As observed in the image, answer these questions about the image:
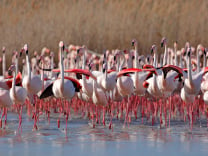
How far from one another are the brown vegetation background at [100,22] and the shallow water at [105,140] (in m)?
26.4

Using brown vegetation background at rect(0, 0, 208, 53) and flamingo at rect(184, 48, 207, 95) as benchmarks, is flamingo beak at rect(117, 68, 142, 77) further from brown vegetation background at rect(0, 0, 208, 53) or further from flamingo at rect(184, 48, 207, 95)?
brown vegetation background at rect(0, 0, 208, 53)

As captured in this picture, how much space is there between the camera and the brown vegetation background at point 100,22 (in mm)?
38781

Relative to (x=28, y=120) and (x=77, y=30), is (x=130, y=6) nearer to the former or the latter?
(x=77, y=30)

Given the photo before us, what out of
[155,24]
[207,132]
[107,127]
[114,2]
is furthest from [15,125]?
[114,2]

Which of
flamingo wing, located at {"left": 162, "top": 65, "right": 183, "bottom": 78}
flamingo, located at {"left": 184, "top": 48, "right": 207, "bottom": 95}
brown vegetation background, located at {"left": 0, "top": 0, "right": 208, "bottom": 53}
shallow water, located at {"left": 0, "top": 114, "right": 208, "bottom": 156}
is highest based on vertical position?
brown vegetation background, located at {"left": 0, "top": 0, "right": 208, "bottom": 53}

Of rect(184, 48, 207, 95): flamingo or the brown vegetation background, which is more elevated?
the brown vegetation background

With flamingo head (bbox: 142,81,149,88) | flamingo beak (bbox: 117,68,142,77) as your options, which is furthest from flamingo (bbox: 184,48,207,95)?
flamingo head (bbox: 142,81,149,88)

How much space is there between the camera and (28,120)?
12633 millimetres

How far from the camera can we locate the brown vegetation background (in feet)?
127

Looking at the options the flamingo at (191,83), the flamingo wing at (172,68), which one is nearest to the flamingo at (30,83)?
the flamingo wing at (172,68)

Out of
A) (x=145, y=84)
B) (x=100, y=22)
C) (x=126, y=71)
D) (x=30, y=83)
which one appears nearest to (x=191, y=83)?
(x=126, y=71)

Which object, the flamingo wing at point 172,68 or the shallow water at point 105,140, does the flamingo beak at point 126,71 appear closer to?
the flamingo wing at point 172,68

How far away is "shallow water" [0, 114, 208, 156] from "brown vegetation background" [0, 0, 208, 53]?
26.4m

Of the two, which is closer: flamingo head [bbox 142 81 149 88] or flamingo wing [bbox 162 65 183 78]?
flamingo wing [bbox 162 65 183 78]
